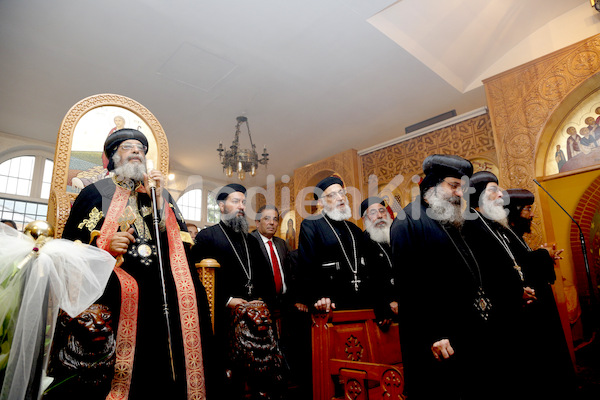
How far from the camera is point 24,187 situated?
8.22 meters

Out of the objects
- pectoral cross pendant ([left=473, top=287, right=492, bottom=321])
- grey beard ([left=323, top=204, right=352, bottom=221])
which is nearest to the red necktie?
grey beard ([left=323, top=204, right=352, bottom=221])

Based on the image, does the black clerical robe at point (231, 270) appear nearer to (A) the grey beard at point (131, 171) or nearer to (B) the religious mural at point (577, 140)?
(A) the grey beard at point (131, 171)

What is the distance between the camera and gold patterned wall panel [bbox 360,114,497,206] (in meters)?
6.39

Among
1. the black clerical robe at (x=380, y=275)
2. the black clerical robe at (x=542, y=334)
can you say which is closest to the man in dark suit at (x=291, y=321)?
the black clerical robe at (x=380, y=275)

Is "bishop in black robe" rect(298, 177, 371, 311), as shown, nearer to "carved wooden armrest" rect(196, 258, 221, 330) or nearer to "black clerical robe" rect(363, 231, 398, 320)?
"black clerical robe" rect(363, 231, 398, 320)

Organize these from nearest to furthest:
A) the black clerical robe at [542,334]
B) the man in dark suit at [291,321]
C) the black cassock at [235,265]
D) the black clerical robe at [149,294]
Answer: the black clerical robe at [149,294]
the black clerical robe at [542,334]
the black cassock at [235,265]
the man in dark suit at [291,321]

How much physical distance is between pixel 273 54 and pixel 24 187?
22.0 ft

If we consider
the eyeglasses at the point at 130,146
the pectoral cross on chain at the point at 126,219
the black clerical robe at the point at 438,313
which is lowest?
the black clerical robe at the point at 438,313

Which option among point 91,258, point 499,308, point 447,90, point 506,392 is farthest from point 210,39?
point 506,392

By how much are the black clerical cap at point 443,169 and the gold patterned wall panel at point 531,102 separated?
3003mm

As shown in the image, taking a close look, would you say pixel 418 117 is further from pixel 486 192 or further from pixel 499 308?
pixel 499 308

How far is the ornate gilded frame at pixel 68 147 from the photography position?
8.14 feet

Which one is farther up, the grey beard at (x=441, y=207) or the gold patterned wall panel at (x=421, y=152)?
the gold patterned wall panel at (x=421, y=152)

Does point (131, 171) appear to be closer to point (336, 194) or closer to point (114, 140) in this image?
point (114, 140)
